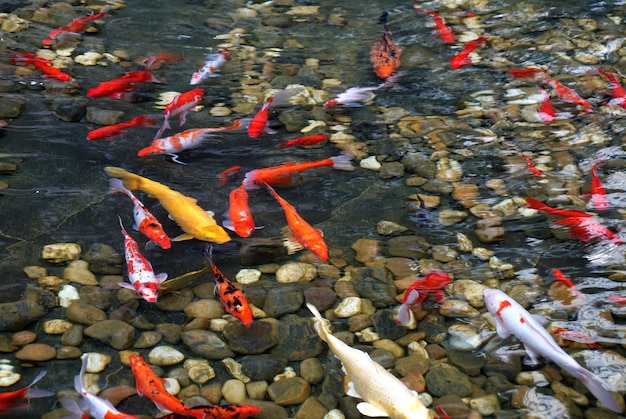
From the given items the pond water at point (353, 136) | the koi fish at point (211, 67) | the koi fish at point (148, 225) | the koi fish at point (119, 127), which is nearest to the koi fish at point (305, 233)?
the pond water at point (353, 136)

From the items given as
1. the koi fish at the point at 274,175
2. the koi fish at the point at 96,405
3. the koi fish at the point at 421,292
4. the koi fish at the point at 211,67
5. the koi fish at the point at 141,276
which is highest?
the koi fish at the point at 211,67

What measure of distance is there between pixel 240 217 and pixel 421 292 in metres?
1.43

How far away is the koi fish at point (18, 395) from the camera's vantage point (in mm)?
3422

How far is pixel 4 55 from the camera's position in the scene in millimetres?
6699

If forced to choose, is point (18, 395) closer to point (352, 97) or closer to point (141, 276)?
point (141, 276)

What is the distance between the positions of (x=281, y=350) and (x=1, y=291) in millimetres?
1909

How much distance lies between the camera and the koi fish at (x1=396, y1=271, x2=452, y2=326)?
4.15m

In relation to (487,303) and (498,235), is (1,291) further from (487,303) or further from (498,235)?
(498,235)

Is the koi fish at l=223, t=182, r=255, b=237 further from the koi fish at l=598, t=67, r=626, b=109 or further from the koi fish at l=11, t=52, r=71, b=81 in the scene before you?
the koi fish at l=598, t=67, r=626, b=109

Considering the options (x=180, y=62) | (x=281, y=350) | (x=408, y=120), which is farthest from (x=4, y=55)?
(x=281, y=350)

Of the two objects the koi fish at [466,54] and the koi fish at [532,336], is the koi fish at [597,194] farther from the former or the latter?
the koi fish at [466,54]

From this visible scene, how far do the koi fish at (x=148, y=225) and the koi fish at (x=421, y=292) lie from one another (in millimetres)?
1718

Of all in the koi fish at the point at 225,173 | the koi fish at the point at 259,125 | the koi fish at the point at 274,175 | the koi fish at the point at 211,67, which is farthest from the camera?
the koi fish at the point at 211,67

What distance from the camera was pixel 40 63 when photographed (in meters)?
6.39
